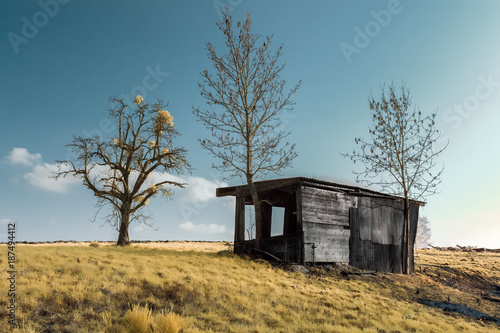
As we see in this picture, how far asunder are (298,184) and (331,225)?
10.4ft

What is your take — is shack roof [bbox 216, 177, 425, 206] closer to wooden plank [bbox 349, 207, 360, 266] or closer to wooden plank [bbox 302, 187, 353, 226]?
wooden plank [bbox 302, 187, 353, 226]

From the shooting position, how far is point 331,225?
19.2 meters

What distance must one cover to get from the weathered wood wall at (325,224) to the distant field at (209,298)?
1093 millimetres

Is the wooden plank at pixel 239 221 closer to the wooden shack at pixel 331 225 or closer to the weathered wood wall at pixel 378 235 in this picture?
the wooden shack at pixel 331 225

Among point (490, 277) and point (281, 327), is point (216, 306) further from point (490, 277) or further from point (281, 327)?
point (490, 277)

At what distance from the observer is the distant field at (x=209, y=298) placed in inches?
352

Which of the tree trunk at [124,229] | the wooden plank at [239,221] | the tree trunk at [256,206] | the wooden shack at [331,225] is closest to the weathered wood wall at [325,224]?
the wooden shack at [331,225]

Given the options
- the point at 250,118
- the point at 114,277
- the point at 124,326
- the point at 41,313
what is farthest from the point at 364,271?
the point at 41,313

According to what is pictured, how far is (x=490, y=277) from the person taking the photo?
24.4 metres

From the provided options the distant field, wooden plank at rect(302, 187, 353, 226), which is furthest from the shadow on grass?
wooden plank at rect(302, 187, 353, 226)

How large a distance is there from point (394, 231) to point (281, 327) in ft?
49.4

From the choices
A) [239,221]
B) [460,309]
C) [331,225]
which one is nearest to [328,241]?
[331,225]

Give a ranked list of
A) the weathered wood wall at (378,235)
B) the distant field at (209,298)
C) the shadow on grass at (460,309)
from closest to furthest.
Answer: the distant field at (209,298)
the shadow on grass at (460,309)
the weathered wood wall at (378,235)

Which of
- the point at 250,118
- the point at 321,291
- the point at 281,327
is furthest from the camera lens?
the point at 250,118
